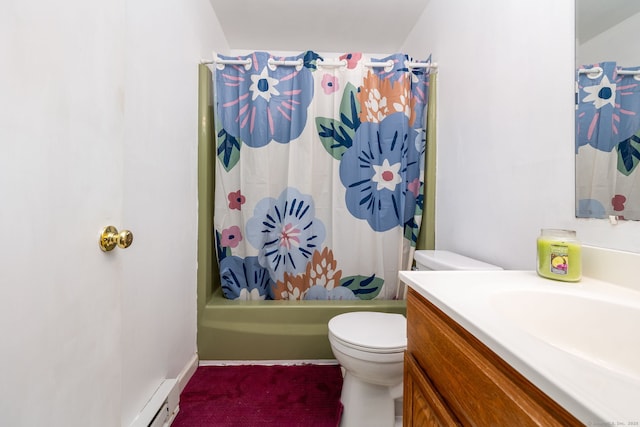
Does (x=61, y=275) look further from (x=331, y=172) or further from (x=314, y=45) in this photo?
(x=314, y=45)

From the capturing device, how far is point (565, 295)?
0.63 m

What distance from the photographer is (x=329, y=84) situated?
1.67m

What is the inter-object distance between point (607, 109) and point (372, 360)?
107cm

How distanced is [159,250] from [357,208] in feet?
3.56

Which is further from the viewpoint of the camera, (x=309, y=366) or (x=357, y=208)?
(x=357, y=208)

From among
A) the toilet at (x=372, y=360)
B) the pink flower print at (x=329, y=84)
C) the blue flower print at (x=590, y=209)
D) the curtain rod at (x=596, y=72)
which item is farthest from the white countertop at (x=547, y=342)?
the pink flower print at (x=329, y=84)

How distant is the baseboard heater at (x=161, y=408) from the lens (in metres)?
0.97

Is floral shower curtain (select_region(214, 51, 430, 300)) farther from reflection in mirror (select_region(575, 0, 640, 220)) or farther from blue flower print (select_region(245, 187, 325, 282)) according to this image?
reflection in mirror (select_region(575, 0, 640, 220))

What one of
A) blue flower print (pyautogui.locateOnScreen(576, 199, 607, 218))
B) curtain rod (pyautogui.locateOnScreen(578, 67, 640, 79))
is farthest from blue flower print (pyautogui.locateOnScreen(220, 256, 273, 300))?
curtain rod (pyautogui.locateOnScreen(578, 67, 640, 79))

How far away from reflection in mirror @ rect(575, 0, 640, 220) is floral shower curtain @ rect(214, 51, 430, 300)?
91cm

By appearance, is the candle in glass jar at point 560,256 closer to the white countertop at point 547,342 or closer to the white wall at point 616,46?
the white countertop at point 547,342

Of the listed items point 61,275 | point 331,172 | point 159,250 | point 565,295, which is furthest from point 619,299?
point 159,250

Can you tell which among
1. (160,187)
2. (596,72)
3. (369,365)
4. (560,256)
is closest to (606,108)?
(596,72)

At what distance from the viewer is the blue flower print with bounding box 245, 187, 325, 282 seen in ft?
5.51
